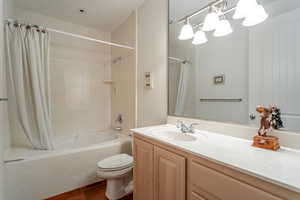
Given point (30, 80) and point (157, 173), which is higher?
point (30, 80)

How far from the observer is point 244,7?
1.02 m

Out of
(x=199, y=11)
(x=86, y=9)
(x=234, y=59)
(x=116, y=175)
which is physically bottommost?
(x=116, y=175)

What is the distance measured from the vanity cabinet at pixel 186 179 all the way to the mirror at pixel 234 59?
549 mm

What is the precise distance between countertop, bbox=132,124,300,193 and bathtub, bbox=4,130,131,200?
1.29 m

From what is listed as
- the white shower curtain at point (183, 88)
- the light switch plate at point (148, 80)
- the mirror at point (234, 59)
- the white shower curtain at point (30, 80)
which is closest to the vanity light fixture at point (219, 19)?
the mirror at point (234, 59)

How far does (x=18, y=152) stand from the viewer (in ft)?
5.39

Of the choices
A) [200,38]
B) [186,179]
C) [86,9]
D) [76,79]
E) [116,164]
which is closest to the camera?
[186,179]

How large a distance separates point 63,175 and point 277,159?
79.9 inches

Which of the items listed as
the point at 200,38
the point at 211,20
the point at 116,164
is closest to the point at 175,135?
the point at 116,164

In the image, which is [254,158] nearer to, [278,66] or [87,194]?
[278,66]

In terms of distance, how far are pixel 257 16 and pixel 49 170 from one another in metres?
2.47

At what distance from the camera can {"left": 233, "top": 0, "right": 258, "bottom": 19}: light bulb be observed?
99 cm

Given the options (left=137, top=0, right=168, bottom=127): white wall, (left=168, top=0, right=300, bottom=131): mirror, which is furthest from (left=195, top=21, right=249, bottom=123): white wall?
(left=137, top=0, right=168, bottom=127): white wall

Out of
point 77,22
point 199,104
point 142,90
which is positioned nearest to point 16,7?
point 77,22
